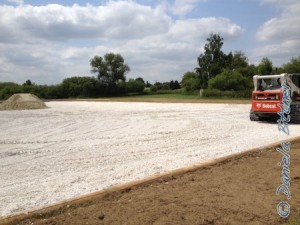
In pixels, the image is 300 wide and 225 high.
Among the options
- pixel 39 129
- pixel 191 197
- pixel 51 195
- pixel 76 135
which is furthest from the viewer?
pixel 39 129

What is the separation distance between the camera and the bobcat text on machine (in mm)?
14883

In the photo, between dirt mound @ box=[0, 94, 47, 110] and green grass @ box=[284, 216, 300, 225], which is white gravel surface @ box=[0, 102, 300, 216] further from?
dirt mound @ box=[0, 94, 47, 110]

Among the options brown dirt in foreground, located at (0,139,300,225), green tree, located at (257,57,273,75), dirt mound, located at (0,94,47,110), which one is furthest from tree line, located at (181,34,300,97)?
brown dirt in foreground, located at (0,139,300,225)

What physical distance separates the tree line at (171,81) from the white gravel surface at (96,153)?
3451cm

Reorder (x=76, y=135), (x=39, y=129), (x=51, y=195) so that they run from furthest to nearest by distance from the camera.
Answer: (x=39, y=129), (x=76, y=135), (x=51, y=195)

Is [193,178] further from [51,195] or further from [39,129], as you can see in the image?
[39,129]

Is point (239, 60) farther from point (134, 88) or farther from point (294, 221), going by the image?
point (294, 221)

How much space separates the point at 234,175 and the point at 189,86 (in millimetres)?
64370

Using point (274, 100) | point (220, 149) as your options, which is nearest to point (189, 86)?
point (274, 100)

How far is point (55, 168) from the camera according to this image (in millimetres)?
7605

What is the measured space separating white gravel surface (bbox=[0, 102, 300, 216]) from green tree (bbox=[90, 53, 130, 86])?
6855cm

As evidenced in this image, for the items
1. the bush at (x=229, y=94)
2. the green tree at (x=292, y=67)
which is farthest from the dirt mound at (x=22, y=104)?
the green tree at (x=292, y=67)

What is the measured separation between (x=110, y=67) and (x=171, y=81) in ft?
49.3

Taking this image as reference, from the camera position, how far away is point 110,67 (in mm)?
→ 83812
